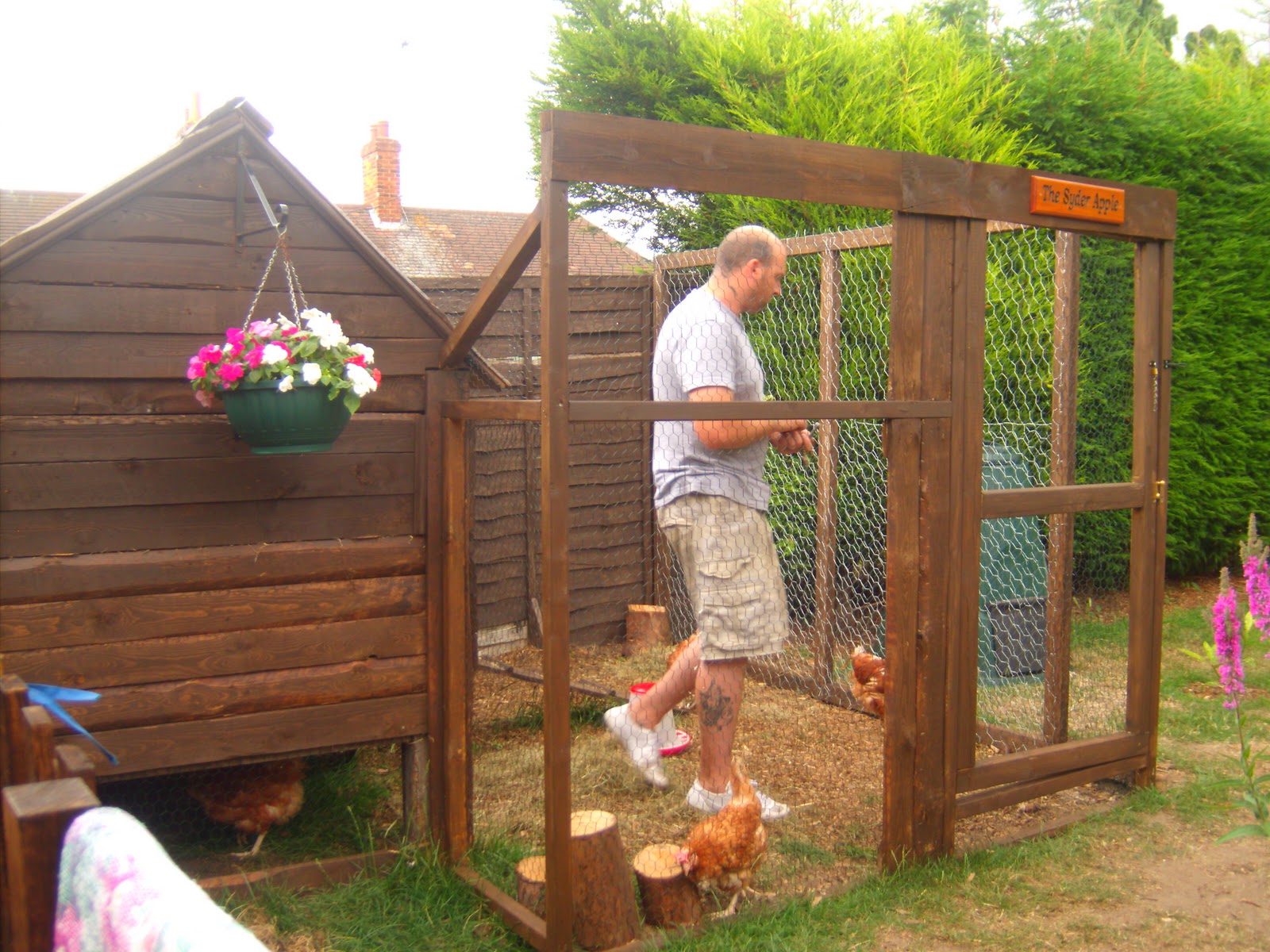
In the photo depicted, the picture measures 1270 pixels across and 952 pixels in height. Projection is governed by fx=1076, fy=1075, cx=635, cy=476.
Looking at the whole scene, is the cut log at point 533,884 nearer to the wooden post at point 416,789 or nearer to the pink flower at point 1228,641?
the wooden post at point 416,789

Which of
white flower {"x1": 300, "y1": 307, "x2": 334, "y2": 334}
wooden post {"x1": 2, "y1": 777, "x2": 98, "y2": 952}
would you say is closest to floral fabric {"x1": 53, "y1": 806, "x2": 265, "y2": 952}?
wooden post {"x1": 2, "y1": 777, "x2": 98, "y2": 952}

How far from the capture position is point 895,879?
119 inches

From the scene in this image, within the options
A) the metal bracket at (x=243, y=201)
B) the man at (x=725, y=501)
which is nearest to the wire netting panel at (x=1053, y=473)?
the man at (x=725, y=501)

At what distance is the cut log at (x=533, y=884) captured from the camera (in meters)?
2.68

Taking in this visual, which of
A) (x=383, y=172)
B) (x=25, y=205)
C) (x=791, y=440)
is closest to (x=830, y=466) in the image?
(x=791, y=440)

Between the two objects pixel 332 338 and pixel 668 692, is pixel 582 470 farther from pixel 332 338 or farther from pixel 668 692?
pixel 332 338

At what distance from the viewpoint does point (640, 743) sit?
3646mm

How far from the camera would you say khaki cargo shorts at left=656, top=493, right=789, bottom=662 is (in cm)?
326

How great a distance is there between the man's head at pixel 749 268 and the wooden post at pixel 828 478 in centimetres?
139

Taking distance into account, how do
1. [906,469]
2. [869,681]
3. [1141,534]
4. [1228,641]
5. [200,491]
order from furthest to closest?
[869,681]
[1141,534]
[906,469]
[200,491]
[1228,641]

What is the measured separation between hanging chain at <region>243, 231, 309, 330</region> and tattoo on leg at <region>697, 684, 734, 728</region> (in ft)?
5.36

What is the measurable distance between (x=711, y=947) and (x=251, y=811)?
1.43 m

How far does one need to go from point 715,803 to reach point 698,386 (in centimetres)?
131

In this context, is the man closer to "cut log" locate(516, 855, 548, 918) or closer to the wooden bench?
"cut log" locate(516, 855, 548, 918)
